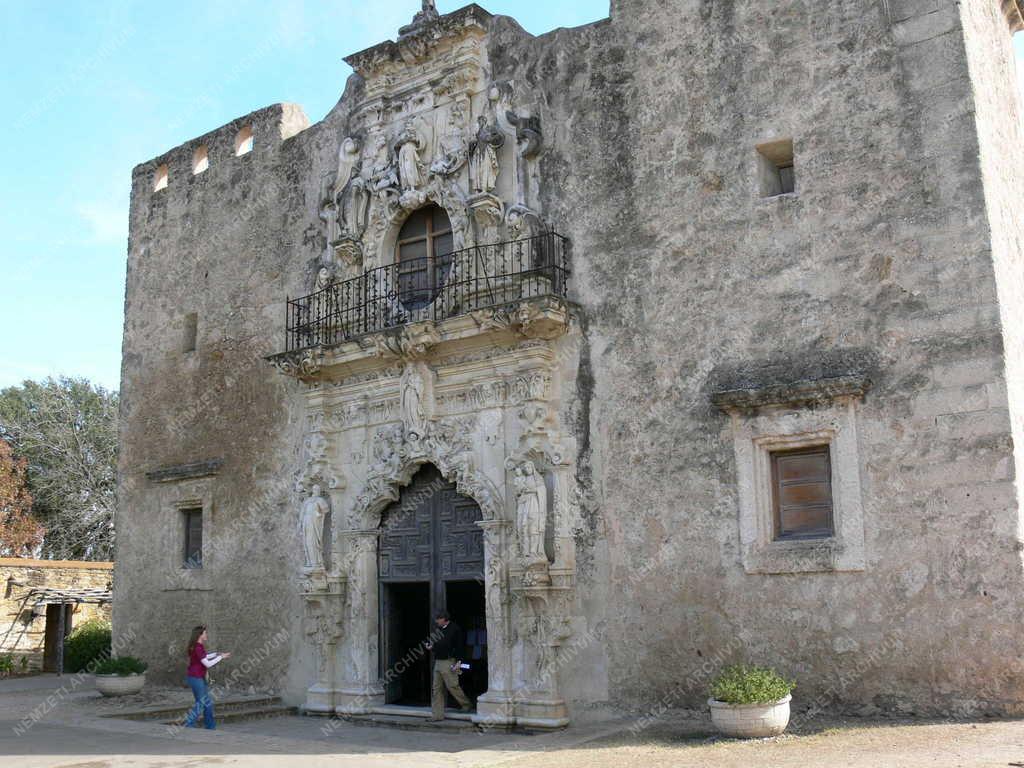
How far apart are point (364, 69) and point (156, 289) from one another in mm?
5329

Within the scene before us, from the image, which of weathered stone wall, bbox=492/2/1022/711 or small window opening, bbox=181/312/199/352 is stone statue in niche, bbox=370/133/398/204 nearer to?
weathered stone wall, bbox=492/2/1022/711

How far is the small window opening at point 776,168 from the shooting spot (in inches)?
447

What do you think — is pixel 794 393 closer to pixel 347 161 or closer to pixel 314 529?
pixel 314 529

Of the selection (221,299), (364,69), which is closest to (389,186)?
(364,69)

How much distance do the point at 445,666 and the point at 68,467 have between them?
26.5m

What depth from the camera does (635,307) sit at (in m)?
12.0

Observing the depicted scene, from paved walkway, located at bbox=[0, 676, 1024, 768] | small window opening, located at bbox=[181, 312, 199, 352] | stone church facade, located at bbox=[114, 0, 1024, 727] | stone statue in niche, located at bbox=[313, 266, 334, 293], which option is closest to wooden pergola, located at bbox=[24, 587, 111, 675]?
stone church facade, located at bbox=[114, 0, 1024, 727]

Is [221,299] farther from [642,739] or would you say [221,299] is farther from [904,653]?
[904,653]

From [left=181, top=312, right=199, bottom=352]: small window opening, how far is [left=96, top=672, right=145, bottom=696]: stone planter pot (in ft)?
16.3

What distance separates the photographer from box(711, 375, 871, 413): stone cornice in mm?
10297

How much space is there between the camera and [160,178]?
18.0 m

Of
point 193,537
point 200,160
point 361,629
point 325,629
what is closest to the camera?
point 361,629

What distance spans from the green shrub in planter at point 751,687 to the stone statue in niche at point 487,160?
6.31 m

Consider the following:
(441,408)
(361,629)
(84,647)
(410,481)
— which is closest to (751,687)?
(441,408)
